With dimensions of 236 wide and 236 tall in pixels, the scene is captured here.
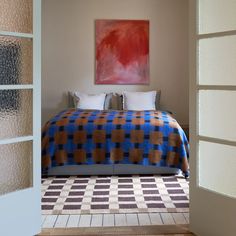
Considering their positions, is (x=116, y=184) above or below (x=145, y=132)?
below

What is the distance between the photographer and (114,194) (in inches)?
164

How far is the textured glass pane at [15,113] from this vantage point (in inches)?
108

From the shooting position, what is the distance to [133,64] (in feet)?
22.3

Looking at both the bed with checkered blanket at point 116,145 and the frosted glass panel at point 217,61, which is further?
the bed with checkered blanket at point 116,145

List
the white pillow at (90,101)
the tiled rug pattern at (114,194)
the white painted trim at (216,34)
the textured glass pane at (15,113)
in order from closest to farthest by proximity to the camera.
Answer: the white painted trim at (216,34) < the textured glass pane at (15,113) < the tiled rug pattern at (114,194) < the white pillow at (90,101)

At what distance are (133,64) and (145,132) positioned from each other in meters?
2.15

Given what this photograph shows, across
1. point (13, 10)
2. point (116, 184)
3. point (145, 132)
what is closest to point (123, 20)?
point (145, 132)

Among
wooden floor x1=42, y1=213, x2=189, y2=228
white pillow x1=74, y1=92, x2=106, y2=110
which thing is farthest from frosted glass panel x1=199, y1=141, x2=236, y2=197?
white pillow x1=74, y1=92, x2=106, y2=110

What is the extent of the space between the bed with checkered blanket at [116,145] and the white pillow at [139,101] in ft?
4.72

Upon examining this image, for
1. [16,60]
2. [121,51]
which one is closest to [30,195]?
[16,60]

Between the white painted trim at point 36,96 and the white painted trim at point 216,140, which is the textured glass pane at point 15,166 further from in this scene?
the white painted trim at point 216,140

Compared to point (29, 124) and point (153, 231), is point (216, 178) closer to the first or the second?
point (153, 231)

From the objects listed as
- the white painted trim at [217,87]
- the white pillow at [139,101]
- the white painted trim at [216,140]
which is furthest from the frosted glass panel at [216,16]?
the white pillow at [139,101]

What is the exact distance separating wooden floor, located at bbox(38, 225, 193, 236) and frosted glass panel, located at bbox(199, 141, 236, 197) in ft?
1.41
